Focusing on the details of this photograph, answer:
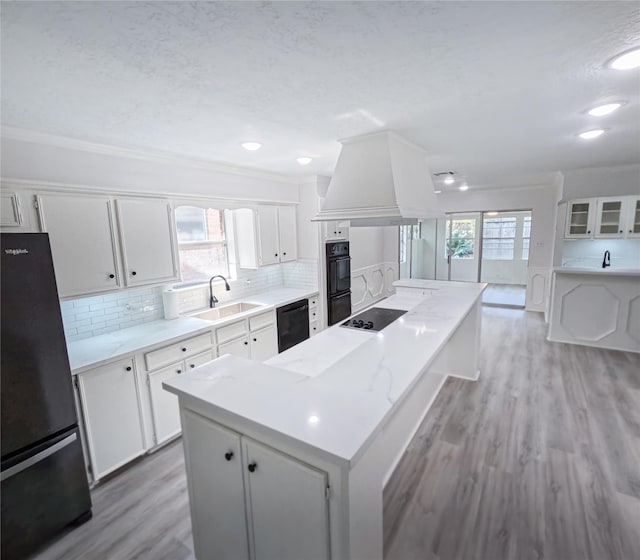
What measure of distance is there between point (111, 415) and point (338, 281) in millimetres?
3096

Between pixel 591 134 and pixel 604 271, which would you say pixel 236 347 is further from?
pixel 604 271

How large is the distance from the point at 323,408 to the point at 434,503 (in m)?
1.36

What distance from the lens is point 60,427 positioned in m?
1.81

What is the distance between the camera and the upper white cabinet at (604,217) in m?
4.34

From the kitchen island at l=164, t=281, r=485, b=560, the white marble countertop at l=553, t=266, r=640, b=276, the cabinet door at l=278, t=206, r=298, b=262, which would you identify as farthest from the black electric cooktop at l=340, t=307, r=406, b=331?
the white marble countertop at l=553, t=266, r=640, b=276

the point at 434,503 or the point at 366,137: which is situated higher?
the point at 366,137

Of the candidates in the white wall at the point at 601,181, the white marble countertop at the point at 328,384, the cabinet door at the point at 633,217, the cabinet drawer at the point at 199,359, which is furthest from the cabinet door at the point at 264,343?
the cabinet door at the point at 633,217

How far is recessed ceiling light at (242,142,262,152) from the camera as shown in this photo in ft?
7.93

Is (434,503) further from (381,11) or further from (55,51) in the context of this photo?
(55,51)

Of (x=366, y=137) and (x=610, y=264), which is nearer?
(x=366, y=137)

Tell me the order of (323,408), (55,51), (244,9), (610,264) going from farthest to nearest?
(610,264)
(323,408)
(55,51)
(244,9)

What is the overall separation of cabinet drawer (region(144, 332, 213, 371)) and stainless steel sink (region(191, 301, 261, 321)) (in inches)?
22.5

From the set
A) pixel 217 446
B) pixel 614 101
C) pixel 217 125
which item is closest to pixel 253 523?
pixel 217 446

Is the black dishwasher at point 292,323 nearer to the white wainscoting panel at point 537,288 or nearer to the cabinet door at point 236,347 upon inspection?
the cabinet door at point 236,347
